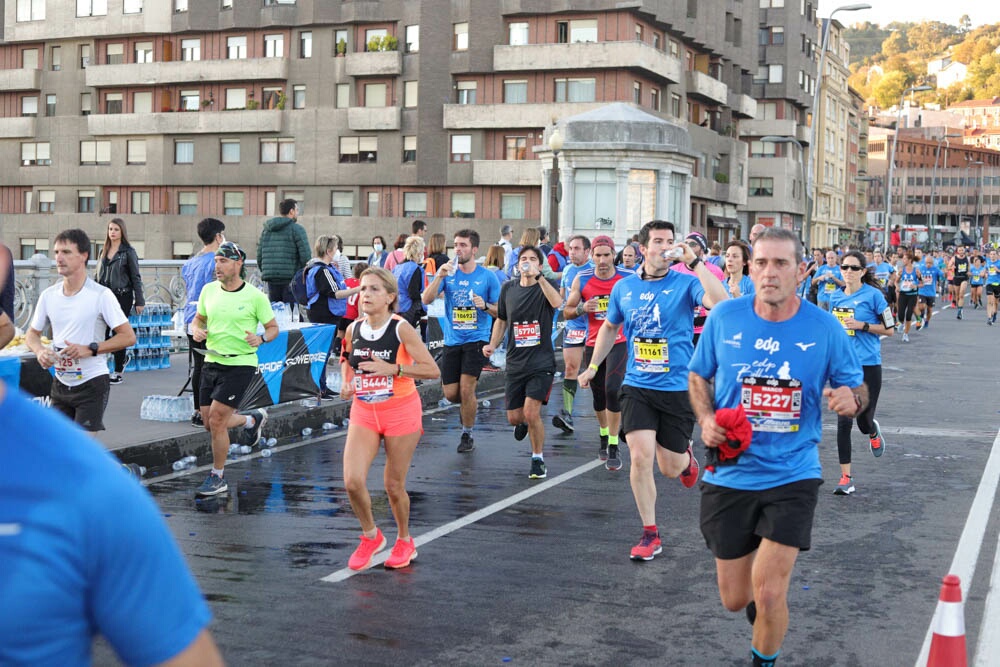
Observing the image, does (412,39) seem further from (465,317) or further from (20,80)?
(465,317)

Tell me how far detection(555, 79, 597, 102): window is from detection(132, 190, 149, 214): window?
2272cm

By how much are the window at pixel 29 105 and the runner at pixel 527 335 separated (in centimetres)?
6301

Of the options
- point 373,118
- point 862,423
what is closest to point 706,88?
point 373,118

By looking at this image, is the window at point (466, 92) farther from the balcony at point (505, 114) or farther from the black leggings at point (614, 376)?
the black leggings at point (614, 376)

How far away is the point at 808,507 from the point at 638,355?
3326 mm

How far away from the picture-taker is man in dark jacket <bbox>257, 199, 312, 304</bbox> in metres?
16.0

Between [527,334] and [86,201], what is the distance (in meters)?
61.1

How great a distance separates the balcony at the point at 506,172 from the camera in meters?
58.2

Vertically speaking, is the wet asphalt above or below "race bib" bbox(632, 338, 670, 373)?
below

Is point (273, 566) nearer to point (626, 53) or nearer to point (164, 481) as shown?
point (164, 481)

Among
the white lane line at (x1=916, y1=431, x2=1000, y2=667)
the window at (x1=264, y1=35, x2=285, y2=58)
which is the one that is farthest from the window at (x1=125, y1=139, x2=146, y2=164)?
the white lane line at (x1=916, y1=431, x2=1000, y2=667)

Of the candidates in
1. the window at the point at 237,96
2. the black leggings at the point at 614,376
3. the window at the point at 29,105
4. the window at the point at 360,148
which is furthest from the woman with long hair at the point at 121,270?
the window at the point at 29,105

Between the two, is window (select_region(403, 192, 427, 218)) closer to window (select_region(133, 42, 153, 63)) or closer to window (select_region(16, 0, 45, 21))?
window (select_region(133, 42, 153, 63))

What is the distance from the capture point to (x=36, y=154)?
2697 inches
